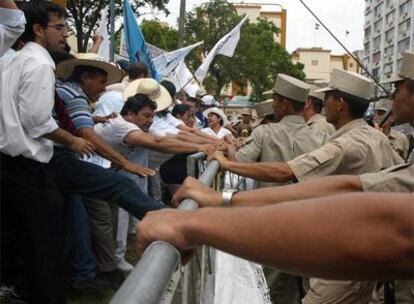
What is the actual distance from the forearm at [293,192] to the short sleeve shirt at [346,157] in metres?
1.20

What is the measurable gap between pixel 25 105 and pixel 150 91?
2749 millimetres

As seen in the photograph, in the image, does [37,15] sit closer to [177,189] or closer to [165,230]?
[177,189]

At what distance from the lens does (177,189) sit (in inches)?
113

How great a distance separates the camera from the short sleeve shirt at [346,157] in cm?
331

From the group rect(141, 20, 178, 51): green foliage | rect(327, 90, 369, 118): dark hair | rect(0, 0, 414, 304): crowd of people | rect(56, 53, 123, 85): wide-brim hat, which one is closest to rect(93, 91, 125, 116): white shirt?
rect(0, 0, 414, 304): crowd of people

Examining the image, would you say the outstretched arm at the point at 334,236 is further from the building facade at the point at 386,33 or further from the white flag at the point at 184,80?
the building facade at the point at 386,33

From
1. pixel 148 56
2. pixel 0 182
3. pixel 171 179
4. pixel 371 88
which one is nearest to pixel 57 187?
pixel 0 182

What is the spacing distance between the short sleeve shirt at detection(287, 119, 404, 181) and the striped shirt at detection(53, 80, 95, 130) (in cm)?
138

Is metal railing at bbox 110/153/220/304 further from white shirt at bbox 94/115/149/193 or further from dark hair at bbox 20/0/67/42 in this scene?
white shirt at bbox 94/115/149/193

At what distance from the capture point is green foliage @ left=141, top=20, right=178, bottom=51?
42972 millimetres

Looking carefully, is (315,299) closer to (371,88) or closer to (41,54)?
(371,88)

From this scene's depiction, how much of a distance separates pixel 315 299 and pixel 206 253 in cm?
77

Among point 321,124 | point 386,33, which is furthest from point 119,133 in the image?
point 386,33

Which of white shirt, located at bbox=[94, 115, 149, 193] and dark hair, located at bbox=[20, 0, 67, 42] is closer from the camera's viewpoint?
dark hair, located at bbox=[20, 0, 67, 42]
